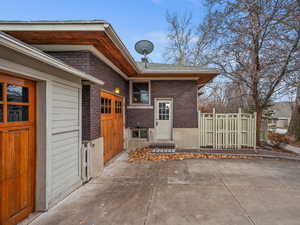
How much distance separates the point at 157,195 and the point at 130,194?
554mm

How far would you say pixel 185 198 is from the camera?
A: 307 centimetres

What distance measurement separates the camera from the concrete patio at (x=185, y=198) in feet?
8.16

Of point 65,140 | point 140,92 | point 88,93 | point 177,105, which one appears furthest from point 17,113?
point 177,105


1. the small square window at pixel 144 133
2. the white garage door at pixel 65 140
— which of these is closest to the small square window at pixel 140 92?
the small square window at pixel 144 133

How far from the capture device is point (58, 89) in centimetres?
300

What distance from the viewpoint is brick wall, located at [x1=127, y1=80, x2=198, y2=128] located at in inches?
299

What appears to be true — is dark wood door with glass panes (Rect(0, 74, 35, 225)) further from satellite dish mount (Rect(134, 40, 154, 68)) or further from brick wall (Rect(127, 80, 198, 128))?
satellite dish mount (Rect(134, 40, 154, 68))

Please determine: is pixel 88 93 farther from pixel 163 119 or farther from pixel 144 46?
pixel 144 46

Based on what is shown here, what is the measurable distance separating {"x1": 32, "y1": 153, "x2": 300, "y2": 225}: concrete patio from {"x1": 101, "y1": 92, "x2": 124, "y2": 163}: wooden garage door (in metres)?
0.86

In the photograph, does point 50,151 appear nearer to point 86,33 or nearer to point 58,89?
point 58,89

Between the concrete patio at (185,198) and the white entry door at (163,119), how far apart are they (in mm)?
2941

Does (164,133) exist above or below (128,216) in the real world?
above

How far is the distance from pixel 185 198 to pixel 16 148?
2.96 metres

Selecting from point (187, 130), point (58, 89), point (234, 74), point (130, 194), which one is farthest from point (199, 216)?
point (234, 74)
